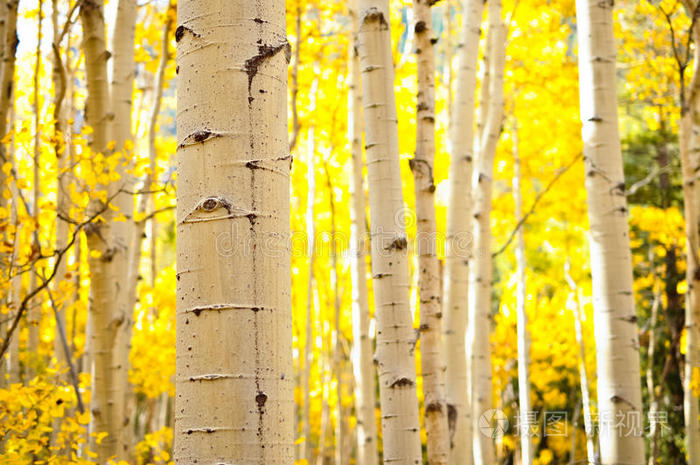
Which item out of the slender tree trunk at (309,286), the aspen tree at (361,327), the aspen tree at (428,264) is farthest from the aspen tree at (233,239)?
the slender tree trunk at (309,286)

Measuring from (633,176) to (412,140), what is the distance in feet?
18.6

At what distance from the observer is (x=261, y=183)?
106 centimetres

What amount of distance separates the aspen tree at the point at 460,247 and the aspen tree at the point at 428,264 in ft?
1.78

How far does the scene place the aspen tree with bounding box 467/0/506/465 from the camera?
420cm

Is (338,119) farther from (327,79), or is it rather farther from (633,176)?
(633,176)

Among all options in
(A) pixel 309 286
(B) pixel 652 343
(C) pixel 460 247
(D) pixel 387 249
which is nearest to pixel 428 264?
(D) pixel 387 249

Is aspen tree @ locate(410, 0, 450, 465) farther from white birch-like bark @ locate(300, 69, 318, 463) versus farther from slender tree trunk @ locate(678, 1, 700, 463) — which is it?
white birch-like bark @ locate(300, 69, 318, 463)

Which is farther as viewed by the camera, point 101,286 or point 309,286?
point 309,286

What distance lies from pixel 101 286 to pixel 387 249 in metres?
1.39

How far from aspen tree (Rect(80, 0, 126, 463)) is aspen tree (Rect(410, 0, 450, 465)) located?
1.41 m

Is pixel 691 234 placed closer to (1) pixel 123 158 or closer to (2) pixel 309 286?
(1) pixel 123 158

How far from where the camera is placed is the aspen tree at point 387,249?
8.21 feet

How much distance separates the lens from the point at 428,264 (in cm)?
282

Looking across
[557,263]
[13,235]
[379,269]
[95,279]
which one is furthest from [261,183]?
[557,263]
